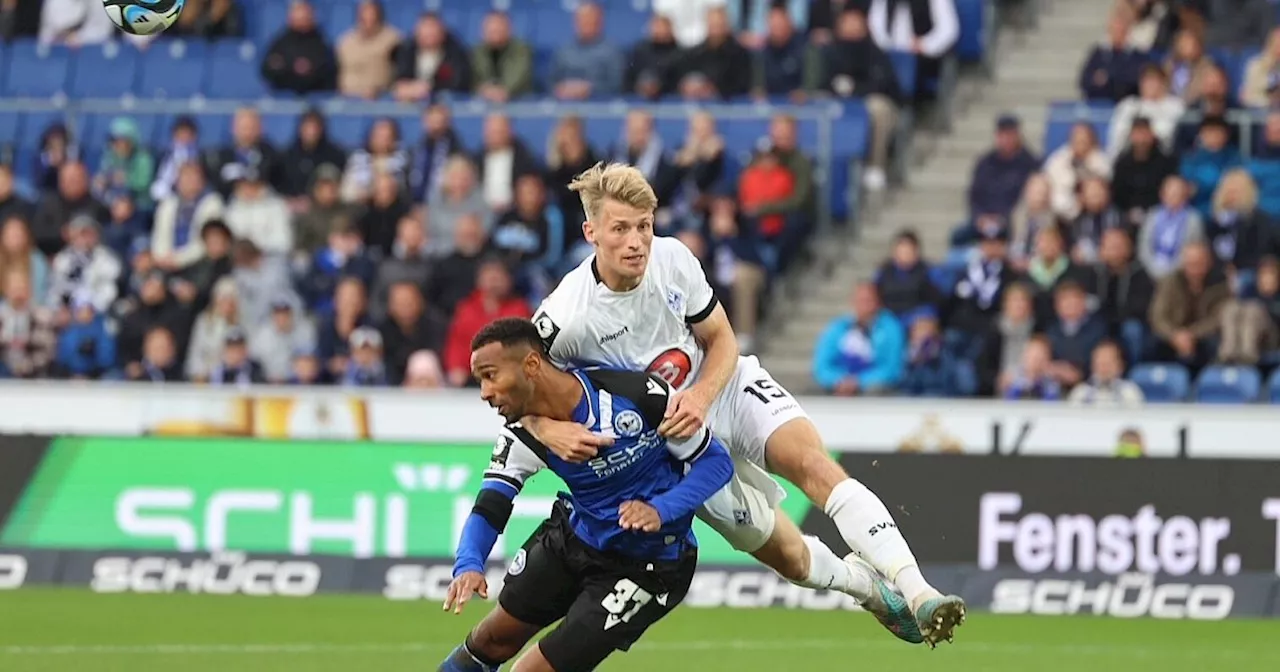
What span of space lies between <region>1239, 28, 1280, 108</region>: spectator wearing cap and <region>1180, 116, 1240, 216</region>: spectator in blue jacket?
586 mm

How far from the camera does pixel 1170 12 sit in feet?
65.8

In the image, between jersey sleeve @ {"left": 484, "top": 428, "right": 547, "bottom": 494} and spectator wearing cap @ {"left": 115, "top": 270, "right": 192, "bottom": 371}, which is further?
spectator wearing cap @ {"left": 115, "top": 270, "right": 192, "bottom": 371}

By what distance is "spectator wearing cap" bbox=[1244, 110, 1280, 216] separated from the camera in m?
18.5

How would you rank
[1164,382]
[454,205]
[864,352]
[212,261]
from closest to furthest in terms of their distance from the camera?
1. [1164,382]
2. [864,352]
3. [212,261]
4. [454,205]

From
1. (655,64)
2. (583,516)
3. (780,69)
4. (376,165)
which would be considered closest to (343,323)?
(376,165)

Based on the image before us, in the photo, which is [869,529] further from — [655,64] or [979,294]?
[655,64]

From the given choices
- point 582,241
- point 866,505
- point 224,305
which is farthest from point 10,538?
point 866,505

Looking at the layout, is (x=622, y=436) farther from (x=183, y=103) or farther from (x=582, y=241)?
(x=183, y=103)

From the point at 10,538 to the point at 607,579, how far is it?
859 centimetres

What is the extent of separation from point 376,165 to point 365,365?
260cm

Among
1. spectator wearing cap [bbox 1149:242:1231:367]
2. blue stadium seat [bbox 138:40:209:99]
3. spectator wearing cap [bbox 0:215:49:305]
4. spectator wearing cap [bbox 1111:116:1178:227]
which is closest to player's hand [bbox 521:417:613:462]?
spectator wearing cap [bbox 1149:242:1231:367]

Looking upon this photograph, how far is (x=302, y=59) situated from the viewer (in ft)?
72.1

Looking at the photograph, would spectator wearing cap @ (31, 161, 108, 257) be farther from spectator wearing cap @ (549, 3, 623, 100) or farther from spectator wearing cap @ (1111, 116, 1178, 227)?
spectator wearing cap @ (1111, 116, 1178, 227)

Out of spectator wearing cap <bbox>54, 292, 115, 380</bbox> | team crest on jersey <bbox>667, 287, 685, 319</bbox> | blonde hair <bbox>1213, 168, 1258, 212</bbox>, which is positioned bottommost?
spectator wearing cap <bbox>54, 292, 115, 380</bbox>
